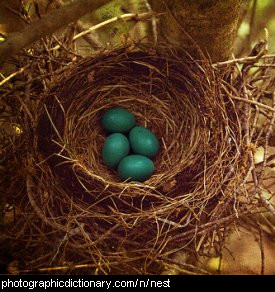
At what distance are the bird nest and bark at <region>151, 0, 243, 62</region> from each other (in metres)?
0.08

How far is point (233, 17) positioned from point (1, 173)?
1196mm

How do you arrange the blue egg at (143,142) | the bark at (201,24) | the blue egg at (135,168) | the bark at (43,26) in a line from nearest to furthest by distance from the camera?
the bark at (43,26) → the bark at (201,24) → the blue egg at (135,168) → the blue egg at (143,142)

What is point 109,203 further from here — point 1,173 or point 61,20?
point 61,20

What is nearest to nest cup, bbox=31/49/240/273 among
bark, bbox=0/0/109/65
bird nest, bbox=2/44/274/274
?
bird nest, bbox=2/44/274/274

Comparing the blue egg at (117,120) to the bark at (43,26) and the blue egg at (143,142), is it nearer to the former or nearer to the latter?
the blue egg at (143,142)

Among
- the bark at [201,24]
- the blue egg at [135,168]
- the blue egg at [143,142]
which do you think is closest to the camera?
the bark at [201,24]

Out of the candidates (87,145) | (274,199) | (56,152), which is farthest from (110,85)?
(274,199)

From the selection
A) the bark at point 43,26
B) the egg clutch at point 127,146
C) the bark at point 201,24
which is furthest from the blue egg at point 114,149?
the bark at point 43,26

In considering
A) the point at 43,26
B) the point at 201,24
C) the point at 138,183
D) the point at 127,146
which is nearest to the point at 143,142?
the point at 127,146

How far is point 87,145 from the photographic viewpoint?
6.81 feet

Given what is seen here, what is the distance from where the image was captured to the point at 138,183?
1857 millimetres

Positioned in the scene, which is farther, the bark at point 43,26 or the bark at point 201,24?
the bark at point 201,24

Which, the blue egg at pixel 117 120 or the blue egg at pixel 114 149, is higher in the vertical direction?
the blue egg at pixel 117 120

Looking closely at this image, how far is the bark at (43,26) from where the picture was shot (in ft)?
3.84
